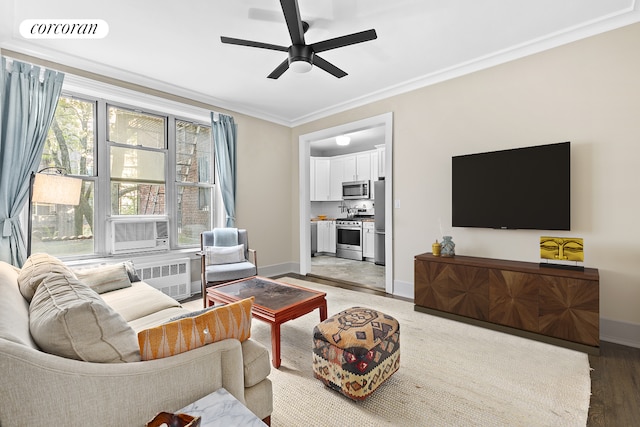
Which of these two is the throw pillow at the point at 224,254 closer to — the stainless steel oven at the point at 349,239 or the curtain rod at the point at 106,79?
the curtain rod at the point at 106,79

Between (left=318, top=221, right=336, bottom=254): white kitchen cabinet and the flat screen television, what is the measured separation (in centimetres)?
401

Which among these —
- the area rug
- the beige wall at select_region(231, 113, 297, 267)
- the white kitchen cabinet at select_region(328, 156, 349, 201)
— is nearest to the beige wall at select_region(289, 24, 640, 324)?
the area rug

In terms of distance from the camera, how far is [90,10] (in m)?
2.40

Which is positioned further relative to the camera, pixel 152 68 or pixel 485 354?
pixel 152 68

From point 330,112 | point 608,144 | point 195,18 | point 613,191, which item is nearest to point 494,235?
point 613,191

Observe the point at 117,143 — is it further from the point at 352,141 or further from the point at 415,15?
the point at 352,141

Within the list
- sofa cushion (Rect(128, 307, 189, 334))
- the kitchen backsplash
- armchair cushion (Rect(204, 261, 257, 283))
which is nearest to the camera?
sofa cushion (Rect(128, 307, 189, 334))

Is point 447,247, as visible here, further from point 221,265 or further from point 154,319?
point 154,319

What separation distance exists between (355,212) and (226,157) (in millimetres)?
3923

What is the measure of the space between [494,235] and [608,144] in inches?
49.1

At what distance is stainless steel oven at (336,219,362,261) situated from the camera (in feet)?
22.1

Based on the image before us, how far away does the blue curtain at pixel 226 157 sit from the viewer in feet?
14.4

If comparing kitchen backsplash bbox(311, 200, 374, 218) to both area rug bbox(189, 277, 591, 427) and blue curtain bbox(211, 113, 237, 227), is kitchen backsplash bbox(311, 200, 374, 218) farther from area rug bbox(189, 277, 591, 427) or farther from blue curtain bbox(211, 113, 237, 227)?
area rug bbox(189, 277, 591, 427)

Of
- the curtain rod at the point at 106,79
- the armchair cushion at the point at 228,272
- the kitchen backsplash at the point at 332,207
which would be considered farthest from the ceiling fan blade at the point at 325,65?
the kitchen backsplash at the point at 332,207
